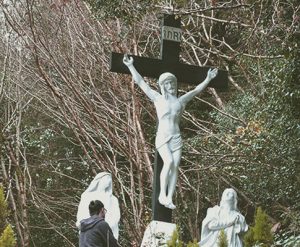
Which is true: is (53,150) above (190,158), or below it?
above

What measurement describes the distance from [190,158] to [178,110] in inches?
223

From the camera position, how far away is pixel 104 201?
8.75 meters

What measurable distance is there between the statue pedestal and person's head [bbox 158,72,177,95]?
4.95 feet

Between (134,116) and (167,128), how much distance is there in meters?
4.83

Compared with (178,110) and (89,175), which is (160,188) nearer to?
(178,110)

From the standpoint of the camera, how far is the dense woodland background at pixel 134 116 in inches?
468

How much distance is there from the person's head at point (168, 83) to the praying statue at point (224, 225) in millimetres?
1351

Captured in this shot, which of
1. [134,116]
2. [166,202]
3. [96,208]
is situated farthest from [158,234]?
[134,116]

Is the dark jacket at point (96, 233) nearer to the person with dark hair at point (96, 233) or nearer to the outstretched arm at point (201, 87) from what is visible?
the person with dark hair at point (96, 233)

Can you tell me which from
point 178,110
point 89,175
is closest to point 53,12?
point 89,175

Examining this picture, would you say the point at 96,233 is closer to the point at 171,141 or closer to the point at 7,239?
the point at 7,239

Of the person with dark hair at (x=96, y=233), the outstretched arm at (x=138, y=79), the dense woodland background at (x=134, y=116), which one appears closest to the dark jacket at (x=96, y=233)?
the person with dark hair at (x=96, y=233)

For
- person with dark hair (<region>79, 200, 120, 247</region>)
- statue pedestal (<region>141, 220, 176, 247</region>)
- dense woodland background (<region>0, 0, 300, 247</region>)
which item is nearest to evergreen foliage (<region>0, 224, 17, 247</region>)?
person with dark hair (<region>79, 200, 120, 247</region>)

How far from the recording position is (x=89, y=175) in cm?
1736
